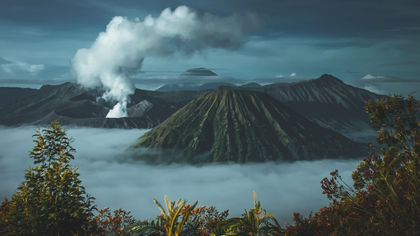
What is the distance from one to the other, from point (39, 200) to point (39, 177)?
107cm

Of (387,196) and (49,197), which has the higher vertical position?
(387,196)

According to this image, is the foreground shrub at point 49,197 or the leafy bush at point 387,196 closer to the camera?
the leafy bush at point 387,196

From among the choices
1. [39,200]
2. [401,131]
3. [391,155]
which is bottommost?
[39,200]

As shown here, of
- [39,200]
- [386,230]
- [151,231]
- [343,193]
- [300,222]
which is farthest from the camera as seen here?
[39,200]

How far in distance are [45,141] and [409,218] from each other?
1503 cm

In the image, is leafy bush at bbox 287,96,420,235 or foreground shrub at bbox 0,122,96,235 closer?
leafy bush at bbox 287,96,420,235

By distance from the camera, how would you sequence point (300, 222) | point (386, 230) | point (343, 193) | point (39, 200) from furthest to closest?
point (39, 200), point (343, 193), point (300, 222), point (386, 230)

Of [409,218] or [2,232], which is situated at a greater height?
[409,218]

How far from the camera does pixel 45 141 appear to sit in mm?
14148

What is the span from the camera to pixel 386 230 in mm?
8422

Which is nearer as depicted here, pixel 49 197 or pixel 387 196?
pixel 387 196

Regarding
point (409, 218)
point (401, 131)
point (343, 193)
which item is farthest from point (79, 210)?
point (401, 131)

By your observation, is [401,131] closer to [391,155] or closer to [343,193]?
[391,155]

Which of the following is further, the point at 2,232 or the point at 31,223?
the point at 31,223
